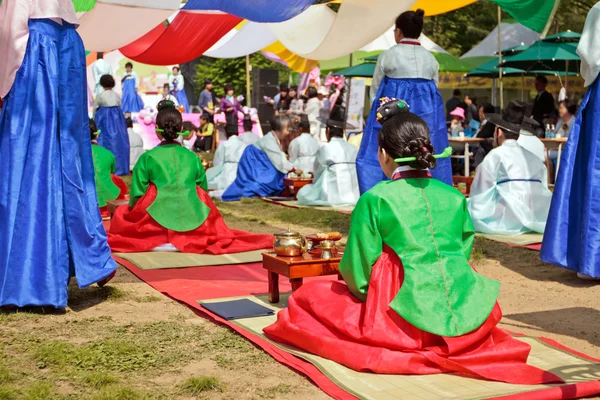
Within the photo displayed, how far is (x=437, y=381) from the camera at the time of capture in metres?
3.27

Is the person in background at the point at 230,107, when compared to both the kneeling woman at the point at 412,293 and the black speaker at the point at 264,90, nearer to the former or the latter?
the black speaker at the point at 264,90

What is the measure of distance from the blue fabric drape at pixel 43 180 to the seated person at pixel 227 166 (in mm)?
6649

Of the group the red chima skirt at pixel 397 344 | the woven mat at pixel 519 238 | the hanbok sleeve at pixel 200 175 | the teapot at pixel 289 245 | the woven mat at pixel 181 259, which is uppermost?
the hanbok sleeve at pixel 200 175

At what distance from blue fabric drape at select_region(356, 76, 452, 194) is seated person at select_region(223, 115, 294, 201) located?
4.25m

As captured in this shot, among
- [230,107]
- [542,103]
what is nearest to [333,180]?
[542,103]

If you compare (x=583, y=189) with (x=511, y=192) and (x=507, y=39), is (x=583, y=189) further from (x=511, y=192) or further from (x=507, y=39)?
(x=507, y=39)

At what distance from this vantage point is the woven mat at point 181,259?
19.7ft

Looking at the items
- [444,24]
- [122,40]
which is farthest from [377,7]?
[444,24]

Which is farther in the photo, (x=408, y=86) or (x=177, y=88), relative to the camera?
(x=177, y=88)

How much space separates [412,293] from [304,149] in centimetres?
780

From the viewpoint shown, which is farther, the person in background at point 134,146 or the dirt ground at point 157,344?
the person in background at point 134,146

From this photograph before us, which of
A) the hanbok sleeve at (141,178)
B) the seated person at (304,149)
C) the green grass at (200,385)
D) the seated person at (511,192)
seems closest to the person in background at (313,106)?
the seated person at (304,149)

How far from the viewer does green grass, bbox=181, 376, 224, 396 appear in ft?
10.5

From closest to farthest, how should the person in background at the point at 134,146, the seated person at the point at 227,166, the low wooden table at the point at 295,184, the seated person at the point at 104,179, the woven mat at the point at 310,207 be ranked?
1. the seated person at the point at 104,179
2. the woven mat at the point at 310,207
3. the low wooden table at the point at 295,184
4. the seated person at the point at 227,166
5. the person in background at the point at 134,146
